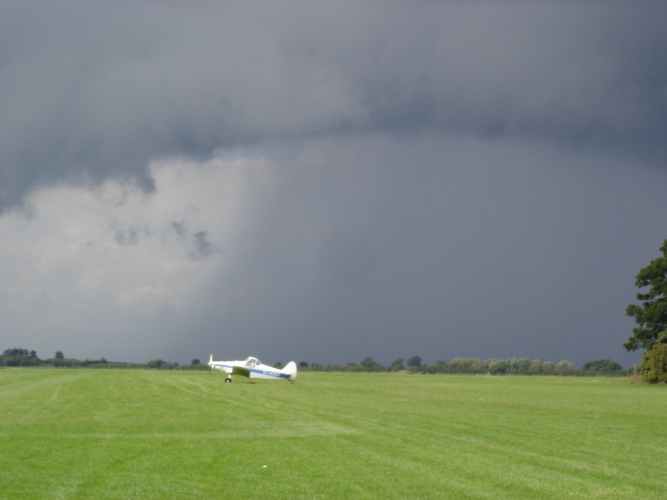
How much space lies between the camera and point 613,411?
21094 mm

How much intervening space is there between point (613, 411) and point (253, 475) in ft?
54.6

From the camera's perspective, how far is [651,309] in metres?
52.9

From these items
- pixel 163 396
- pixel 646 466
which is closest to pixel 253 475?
pixel 646 466

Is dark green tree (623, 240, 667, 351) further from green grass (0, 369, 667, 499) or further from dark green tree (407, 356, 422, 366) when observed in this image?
dark green tree (407, 356, 422, 366)

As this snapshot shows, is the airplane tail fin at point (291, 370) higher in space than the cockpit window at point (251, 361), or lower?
lower

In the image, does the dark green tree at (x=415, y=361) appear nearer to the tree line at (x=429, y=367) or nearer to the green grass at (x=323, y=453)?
the tree line at (x=429, y=367)

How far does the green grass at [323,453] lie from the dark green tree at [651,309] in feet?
127

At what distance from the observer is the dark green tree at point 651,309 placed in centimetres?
5278

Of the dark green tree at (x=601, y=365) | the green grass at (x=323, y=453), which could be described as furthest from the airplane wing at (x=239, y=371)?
the dark green tree at (x=601, y=365)

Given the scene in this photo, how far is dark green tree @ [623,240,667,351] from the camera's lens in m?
52.8

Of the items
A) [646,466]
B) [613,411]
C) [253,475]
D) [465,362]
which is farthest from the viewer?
[465,362]

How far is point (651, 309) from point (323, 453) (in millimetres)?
50887

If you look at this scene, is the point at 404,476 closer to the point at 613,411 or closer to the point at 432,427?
the point at 432,427

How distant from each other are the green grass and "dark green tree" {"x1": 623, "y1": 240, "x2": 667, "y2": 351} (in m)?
38.6
